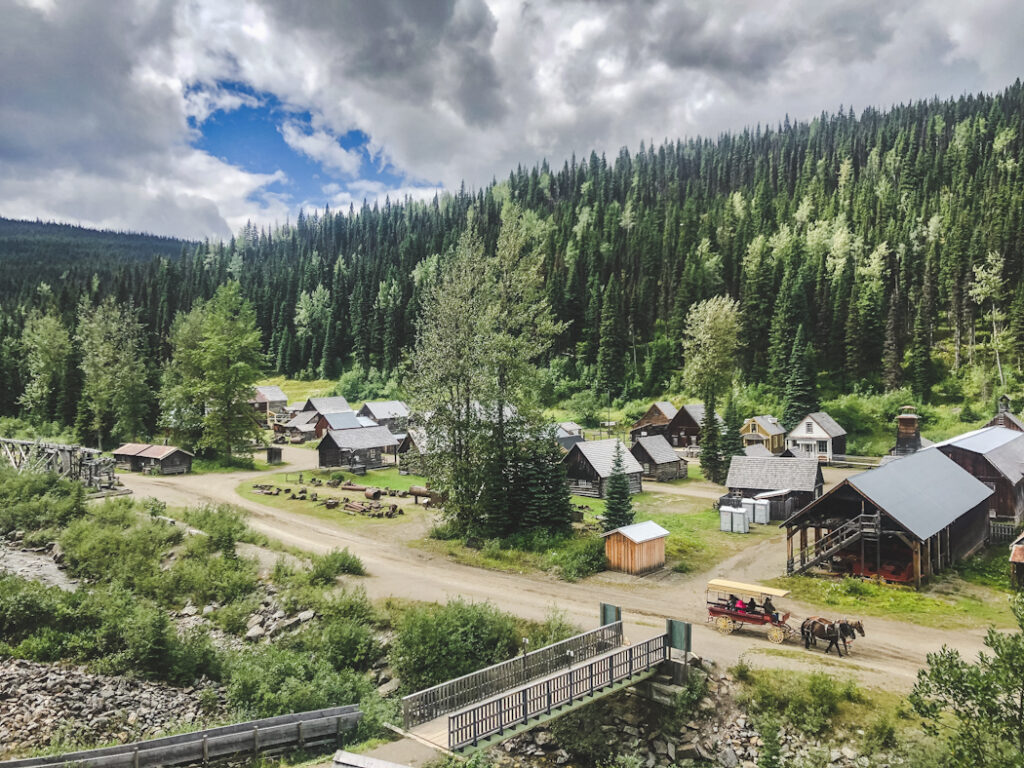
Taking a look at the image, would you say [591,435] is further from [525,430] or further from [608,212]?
[608,212]

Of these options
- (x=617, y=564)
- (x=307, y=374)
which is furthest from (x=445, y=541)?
(x=307, y=374)

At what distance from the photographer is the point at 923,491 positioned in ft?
107

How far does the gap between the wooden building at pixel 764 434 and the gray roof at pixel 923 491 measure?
3102 cm

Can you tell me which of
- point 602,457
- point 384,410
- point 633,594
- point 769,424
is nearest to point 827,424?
point 769,424

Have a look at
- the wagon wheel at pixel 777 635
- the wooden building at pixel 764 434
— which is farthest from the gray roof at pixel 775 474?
the wagon wheel at pixel 777 635

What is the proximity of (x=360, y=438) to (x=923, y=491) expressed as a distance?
50.3 m

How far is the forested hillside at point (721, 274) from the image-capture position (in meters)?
82.4

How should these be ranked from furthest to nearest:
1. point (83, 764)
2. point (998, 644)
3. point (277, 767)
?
point (277, 767), point (83, 764), point (998, 644)

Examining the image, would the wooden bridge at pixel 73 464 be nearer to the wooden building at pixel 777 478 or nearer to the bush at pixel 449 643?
the bush at pixel 449 643

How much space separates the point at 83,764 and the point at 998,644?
20429 millimetres

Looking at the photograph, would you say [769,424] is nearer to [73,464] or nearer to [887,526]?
[887,526]

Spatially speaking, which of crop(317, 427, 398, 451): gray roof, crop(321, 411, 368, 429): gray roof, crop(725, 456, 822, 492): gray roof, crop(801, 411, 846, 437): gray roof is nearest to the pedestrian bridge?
crop(725, 456, 822, 492): gray roof

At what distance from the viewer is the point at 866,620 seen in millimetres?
24531

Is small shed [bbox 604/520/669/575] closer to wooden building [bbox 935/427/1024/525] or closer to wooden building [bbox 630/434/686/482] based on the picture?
wooden building [bbox 935/427/1024/525]
